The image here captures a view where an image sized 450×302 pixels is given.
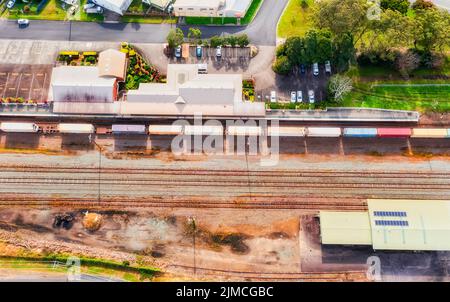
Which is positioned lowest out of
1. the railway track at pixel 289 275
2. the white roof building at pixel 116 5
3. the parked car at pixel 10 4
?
the railway track at pixel 289 275

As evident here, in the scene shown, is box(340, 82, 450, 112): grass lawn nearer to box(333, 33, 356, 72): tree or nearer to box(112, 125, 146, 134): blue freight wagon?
box(333, 33, 356, 72): tree

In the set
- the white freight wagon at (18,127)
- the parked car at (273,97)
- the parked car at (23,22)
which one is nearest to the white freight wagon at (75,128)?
the white freight wagon at (18,127)

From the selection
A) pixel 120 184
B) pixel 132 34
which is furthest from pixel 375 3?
pixel 120 184

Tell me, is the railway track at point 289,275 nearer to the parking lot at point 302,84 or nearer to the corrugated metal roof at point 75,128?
the corrugated metal roof at point 75,128

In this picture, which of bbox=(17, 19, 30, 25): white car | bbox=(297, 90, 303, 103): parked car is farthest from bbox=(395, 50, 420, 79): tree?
bbox=(17, 19, 30, 25): white car

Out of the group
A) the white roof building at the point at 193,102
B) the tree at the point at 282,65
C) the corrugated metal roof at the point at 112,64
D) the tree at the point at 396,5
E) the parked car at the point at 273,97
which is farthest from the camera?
the tree at the point at 396,5

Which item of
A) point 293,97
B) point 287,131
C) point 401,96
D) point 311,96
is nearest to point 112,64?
point 293,97
